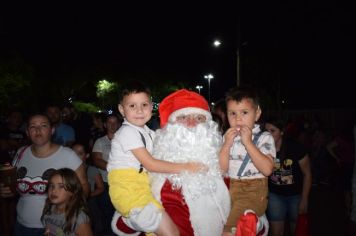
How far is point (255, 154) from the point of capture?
284 centimetres

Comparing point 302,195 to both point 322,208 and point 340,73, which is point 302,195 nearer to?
point 322,208

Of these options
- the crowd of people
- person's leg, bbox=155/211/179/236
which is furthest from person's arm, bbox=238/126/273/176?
person's leg, bbox=155/211/179/236

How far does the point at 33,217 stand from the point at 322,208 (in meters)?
7.05

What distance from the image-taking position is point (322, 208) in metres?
8.50

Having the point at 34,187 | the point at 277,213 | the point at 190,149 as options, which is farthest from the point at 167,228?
the point at 277,213

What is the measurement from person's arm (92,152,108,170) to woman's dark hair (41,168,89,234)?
253cm

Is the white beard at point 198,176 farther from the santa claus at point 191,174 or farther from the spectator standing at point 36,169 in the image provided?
the spectator standing at point 36,169

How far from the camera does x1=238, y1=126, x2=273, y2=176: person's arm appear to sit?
2836 millimetres

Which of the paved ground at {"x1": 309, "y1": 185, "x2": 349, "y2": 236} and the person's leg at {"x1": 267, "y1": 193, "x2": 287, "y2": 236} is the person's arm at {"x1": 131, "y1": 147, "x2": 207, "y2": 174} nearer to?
the person's leg at {"x1": 267, "y1": 193, "x2": 287, "y2": 236}

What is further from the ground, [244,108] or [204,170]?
[244,108]

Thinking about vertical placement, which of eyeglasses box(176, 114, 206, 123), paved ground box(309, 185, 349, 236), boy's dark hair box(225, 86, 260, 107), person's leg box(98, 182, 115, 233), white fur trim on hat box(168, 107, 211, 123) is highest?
boy's dark hair box(225, 86, 260, 107)

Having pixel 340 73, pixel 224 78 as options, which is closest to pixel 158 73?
pixel 224 78

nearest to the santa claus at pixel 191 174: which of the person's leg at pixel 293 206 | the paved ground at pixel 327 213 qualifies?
the person's leg at pixel 293 206

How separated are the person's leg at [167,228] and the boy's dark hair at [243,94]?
115cm
